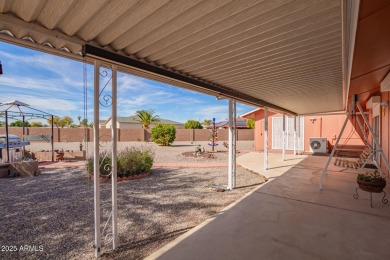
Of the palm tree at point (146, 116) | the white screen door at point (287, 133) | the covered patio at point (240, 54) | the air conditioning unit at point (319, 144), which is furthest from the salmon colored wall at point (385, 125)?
the palm tree at point (146, 116)

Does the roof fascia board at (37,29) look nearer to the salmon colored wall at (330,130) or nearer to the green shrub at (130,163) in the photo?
the green shrub at (130,163)

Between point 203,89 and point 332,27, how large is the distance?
285cm

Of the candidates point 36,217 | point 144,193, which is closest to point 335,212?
point 144,193

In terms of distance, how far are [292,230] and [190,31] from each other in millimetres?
3384

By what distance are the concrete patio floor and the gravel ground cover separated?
47 centimetres

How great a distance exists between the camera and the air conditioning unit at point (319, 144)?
13.6 meters

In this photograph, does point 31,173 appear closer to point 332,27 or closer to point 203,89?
point 203,89

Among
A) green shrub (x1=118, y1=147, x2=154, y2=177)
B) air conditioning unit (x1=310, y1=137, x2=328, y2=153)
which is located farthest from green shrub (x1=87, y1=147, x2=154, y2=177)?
air conditioning unit (x1=310, y1=137, x2=328, y2=153)

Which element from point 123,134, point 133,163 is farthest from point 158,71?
point 123,134

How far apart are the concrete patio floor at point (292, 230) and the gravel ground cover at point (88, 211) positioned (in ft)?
1.53

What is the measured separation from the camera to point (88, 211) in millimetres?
4309

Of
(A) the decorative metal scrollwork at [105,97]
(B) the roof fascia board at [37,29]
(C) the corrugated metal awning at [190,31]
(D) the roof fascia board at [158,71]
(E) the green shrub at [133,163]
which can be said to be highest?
(C) the corrugated metal awning at [190,31]

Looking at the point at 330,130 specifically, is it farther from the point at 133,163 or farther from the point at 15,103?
the point at 15,103

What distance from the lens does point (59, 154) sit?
1070 cm
